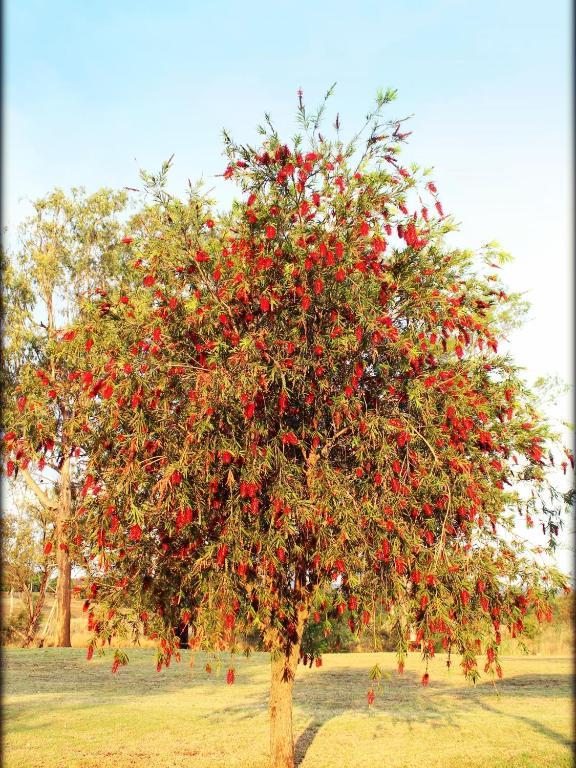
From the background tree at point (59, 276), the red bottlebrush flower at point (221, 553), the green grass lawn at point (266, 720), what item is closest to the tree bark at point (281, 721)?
the green grass lawn at point (266, 720)

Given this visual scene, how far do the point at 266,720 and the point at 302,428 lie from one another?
10.9 meters

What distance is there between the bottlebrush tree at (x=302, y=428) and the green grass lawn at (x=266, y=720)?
130 inches

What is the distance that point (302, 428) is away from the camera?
10250 millimetres

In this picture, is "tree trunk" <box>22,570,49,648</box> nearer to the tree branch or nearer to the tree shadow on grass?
the tree branch

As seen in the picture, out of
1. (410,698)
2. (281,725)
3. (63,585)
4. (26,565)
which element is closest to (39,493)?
(63,585)

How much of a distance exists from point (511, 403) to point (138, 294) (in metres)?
5.21

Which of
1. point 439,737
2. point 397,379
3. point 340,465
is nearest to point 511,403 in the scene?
point 397,379

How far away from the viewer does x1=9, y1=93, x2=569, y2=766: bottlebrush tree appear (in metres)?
9.29

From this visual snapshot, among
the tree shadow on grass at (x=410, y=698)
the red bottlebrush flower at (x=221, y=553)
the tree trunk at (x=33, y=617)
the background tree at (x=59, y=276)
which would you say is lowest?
the tree trunk at (x=33, y=617)

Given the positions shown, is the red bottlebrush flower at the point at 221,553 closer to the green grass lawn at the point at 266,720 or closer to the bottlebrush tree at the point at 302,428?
the bottlebrush tree at the point at 302,428

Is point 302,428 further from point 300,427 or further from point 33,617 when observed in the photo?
point 33,617

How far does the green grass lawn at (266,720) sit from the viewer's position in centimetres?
1416

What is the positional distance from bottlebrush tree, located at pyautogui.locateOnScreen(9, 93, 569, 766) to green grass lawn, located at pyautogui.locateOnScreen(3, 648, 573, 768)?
10.9ft

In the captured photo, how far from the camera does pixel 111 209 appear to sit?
38969 mm
